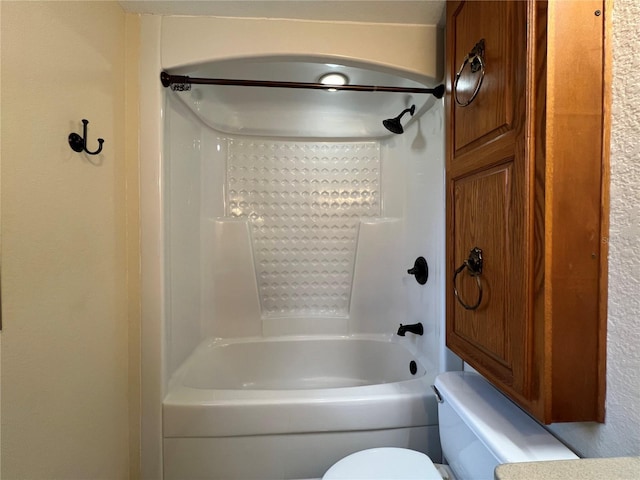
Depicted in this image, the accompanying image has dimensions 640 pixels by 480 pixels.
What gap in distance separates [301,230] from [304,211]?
0.13 metres

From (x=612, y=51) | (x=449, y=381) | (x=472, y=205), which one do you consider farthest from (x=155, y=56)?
(x=449, y=381)

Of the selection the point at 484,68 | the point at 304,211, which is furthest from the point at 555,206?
the point at 304,211

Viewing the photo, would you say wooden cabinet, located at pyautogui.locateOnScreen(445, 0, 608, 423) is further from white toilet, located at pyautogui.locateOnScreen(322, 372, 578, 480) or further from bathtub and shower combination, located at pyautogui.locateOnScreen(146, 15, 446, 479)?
Answer: bathtub and shower combination, located at pyautogui.locateOnScreen(146, 15, 446, 479)

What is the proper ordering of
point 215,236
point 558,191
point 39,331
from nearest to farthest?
point 558,191, point 39,331, point 215,236

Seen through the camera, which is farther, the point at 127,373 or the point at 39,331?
the point at 127,373

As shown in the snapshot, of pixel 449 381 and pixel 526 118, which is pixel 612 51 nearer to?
pixel 526 118

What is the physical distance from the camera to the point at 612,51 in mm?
604

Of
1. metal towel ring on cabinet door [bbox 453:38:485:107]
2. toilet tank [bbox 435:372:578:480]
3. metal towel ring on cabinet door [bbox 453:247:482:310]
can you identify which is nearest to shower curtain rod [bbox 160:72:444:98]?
metal towel ring on cabinet door [bbox 453:38:485:107]

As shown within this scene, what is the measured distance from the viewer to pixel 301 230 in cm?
200

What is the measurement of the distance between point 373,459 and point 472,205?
2.85 ft

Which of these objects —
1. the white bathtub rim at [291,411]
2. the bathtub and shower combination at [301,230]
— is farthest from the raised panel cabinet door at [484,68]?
the white bathtub rim at [291,411]

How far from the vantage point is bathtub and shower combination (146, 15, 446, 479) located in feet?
4.99

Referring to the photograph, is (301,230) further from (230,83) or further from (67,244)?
(67,244)

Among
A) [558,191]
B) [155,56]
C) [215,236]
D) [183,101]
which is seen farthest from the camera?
[215,236]
